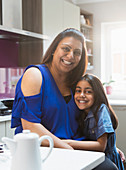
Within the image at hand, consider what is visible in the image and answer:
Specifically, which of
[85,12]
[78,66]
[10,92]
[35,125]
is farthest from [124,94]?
[35,125]

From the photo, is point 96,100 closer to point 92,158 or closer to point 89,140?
point 89,140

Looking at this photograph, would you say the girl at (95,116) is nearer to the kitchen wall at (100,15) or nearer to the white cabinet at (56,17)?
the white cabinet at (56,17)

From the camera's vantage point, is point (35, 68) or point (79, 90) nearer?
point (35, 68)

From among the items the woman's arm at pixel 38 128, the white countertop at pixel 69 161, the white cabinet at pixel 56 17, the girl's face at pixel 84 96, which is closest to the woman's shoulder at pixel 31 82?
the woman's arm at pixel 38 128

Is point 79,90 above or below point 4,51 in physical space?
below

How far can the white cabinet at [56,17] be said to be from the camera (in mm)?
3580

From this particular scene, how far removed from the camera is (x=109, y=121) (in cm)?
180

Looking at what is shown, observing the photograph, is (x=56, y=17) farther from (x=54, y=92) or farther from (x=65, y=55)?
(x=54, y=92)

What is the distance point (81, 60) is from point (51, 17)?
1919 millimetres

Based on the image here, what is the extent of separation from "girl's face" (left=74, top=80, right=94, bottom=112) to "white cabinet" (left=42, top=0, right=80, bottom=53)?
A: 1802 mm

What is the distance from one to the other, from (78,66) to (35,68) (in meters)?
0.30

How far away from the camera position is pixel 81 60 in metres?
1.91

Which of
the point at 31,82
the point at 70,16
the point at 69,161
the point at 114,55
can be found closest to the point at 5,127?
the point at 31,82

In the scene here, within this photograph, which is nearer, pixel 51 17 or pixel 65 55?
pixel 65 55
